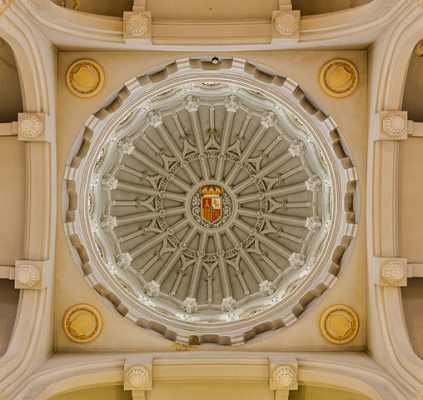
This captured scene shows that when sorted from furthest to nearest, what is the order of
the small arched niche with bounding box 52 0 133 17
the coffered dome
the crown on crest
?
1. the crown on crest
2. the coffered dome
3. the small arched niche with bounding box 52 0 133 17

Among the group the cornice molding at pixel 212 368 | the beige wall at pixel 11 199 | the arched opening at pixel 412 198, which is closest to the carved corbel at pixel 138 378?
the cornice molding at pixel 212 368

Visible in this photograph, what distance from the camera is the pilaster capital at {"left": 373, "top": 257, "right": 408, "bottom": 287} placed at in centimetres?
1237

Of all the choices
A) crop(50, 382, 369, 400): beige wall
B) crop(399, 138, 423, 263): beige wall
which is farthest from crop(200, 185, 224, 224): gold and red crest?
crop(399, 138, 423, 263): beige wall

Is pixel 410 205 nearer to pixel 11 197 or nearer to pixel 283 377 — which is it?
pixel 283 377

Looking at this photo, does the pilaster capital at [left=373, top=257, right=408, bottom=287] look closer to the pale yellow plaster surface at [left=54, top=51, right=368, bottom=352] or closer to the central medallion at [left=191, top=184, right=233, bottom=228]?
the pale yellow plaster surface at [left=54, top=51, right=368, bottom=352]

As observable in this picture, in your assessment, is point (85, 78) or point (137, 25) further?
point (85, 78)

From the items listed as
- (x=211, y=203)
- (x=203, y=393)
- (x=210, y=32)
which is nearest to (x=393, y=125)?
(x=210, y=32)

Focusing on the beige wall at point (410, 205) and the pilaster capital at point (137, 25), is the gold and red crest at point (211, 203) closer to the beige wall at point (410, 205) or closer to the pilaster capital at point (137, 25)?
the beige wall at point (410, 205)

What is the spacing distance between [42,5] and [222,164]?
8938mm

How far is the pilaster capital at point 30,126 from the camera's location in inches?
479

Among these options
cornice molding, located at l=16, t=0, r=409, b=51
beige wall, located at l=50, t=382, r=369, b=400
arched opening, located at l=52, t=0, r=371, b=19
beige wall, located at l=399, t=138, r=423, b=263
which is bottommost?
beige wall, located at l=50, t=382, r=369, b=400

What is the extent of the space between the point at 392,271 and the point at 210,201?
855 cm

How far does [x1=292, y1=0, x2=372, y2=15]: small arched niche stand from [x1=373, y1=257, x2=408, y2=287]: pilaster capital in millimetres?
5144

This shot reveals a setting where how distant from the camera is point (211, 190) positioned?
1992 cm
